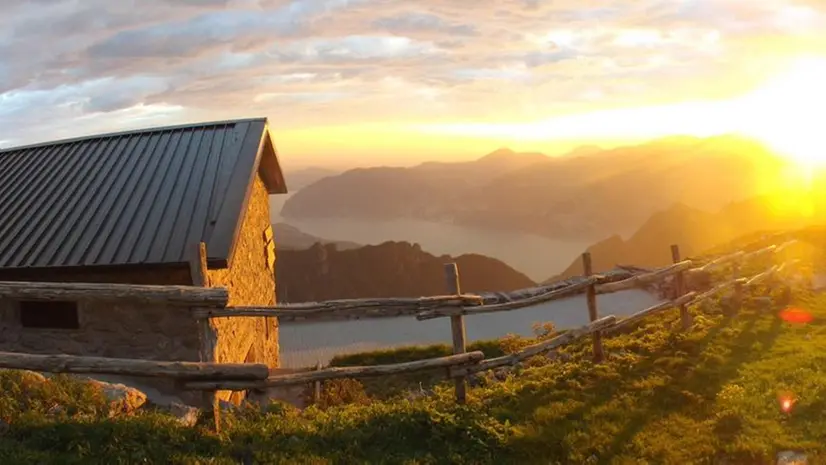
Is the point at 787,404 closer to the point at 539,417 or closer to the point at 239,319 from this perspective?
the point at 539,417

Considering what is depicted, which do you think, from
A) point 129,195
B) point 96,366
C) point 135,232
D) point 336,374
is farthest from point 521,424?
point 129,195

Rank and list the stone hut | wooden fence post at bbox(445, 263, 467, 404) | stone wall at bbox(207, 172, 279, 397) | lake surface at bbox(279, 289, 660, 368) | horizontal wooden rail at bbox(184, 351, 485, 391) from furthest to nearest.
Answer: lake surface at bbox(279, 289, 660, 368)
stone wall at bbox(207, 172, 279, 397)
the stone hut
wooden fence post at bbox(445, 263, 467, 404)
horizontal wooden rail at bbox(184, 351, 485, 391)

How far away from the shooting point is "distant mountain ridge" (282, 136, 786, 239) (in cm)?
10873

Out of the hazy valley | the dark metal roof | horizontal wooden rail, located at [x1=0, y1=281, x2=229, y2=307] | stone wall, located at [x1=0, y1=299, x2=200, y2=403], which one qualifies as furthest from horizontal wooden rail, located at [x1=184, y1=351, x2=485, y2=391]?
the hazy valley

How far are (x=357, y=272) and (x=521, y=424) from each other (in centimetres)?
2880

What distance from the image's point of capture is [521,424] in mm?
6832

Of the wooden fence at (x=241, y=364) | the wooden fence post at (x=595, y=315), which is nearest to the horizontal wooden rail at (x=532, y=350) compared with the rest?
the wooden fence at (x=241, y=364)

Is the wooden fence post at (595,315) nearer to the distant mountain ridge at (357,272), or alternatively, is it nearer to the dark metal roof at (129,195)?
the dark metal roof at (129,195)

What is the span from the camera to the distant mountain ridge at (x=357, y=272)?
112 ft

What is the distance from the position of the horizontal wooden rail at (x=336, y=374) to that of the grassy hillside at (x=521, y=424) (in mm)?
417

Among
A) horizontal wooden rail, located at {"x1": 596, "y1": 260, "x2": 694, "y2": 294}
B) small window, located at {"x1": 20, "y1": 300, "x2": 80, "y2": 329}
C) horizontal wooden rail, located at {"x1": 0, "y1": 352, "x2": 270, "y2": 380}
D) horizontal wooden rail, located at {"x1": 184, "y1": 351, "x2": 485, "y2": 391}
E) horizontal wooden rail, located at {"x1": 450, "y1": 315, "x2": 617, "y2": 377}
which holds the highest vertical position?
small window, located at {"x1": 20, "y1": 300, "x2": 80, "y2": 329}

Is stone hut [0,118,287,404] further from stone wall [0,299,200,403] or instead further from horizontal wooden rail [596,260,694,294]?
horizontal wooden rail [596,260,694,294]

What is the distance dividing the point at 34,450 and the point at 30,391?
1.20 m

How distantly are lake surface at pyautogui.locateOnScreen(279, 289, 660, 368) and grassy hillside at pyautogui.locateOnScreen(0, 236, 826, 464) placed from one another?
10.5 m
